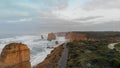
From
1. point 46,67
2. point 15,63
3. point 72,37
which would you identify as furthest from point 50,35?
point 15,63

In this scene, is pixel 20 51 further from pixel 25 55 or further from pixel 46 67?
pixel 46 67

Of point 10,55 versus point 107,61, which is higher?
point 10,55

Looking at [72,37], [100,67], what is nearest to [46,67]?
[100,67]

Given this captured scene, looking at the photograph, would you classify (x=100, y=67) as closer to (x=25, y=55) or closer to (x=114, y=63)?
(x=114, y=63)

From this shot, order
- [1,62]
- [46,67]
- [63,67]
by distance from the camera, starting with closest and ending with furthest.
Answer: [1,62] → [63,67] → [46,67]

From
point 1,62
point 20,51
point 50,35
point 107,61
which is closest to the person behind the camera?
point 1,62

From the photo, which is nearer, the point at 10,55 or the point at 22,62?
the point at 10,55
